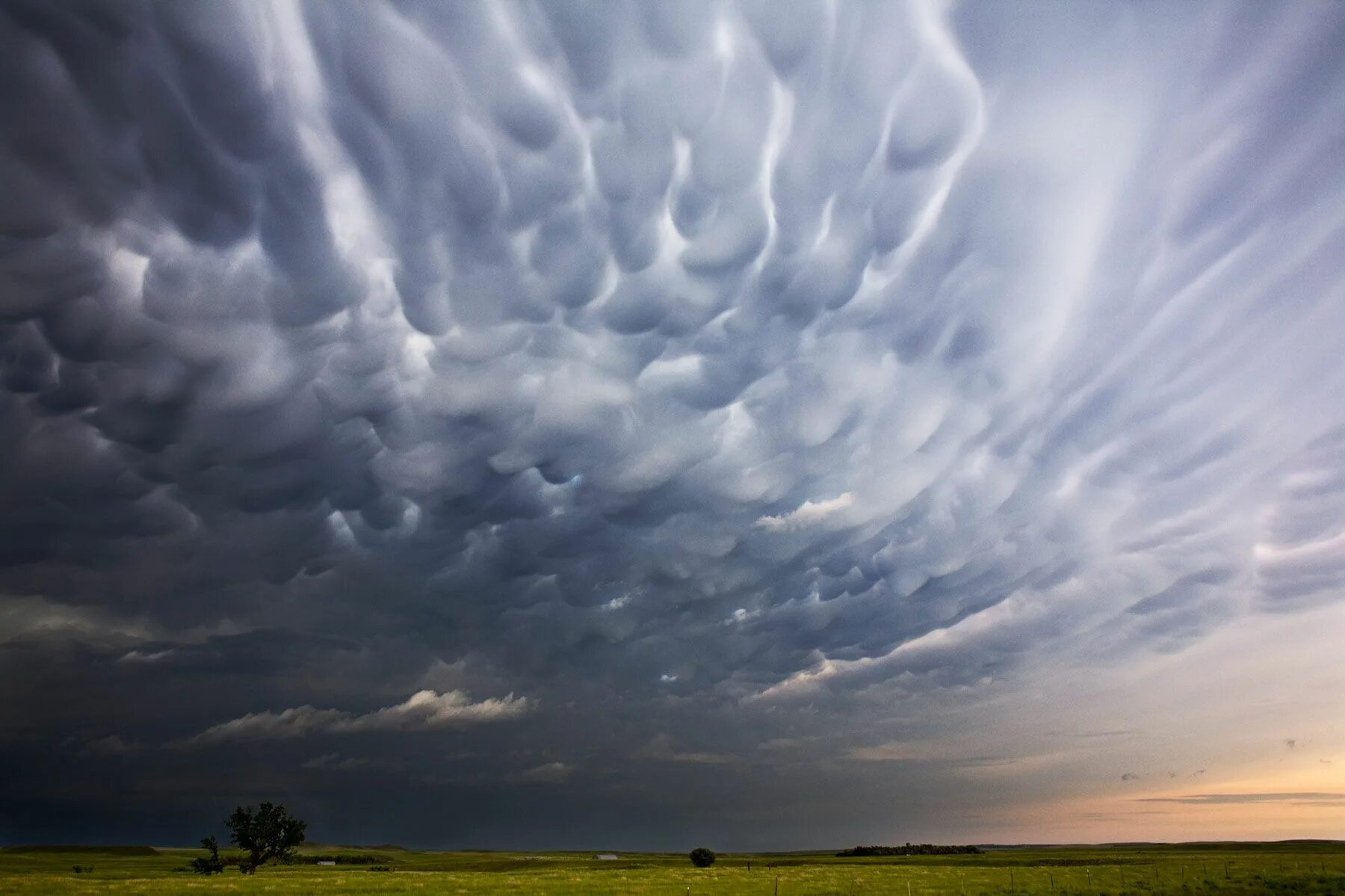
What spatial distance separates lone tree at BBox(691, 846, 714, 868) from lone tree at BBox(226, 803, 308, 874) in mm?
77638

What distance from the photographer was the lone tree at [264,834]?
122m

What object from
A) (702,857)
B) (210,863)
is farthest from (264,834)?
(702,857)

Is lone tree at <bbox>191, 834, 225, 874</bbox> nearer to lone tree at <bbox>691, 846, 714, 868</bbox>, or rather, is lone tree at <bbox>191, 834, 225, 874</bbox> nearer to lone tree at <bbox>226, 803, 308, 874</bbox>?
lone tree at <bbox>226, 803, 308, 874</bbox>

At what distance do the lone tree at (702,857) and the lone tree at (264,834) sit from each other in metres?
77.6

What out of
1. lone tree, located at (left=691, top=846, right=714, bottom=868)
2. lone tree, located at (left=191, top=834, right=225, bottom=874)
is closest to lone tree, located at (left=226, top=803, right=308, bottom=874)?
lone tree, located at (left=191, top=834, right=225, bottom=874)

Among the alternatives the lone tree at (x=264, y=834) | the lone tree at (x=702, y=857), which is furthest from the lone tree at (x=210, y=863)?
the lone tree at (x=702, y=857)

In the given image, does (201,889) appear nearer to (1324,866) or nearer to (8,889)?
(8,889)

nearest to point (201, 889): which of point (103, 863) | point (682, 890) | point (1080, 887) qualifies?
point (682, 890)

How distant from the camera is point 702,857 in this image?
163750 mm

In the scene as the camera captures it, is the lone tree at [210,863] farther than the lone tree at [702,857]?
No

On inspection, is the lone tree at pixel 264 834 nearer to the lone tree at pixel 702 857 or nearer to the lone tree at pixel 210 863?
the lone tree at pixel 210 863

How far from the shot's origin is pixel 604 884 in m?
83.9

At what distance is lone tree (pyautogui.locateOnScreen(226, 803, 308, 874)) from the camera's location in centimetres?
12219

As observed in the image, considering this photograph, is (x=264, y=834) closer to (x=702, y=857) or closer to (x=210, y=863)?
(x=210, y=863)
